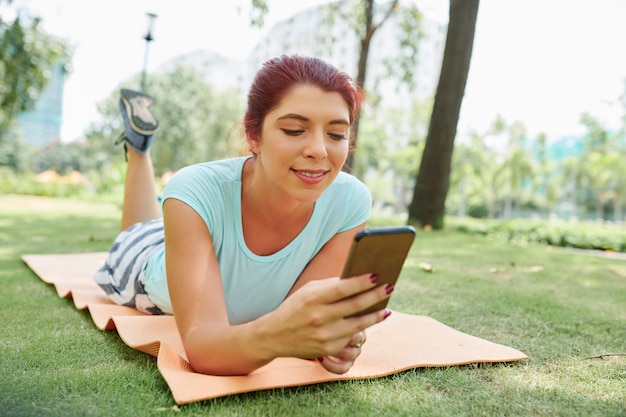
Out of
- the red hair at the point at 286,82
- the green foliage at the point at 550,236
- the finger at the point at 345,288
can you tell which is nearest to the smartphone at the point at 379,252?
the finger at the point at 345,288

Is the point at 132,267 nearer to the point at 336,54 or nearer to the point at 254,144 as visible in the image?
the point at 254,144

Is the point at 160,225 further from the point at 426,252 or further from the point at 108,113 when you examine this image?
the point at 108,113

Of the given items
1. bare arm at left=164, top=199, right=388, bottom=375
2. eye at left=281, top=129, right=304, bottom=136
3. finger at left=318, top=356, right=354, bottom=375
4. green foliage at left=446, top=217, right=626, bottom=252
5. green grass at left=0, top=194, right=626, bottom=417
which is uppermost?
eye at left=281, top=129, right=304, bottom=136

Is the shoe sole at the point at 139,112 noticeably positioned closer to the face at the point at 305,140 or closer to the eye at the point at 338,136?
the face at the point at 305,140

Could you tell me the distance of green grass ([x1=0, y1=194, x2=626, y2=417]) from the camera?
5.24 feet

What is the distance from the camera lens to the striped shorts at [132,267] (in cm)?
284

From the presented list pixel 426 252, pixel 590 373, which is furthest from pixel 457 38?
pixel 590 373

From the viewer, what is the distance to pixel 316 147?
1707 millimetres

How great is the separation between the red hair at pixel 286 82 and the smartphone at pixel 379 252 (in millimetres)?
653

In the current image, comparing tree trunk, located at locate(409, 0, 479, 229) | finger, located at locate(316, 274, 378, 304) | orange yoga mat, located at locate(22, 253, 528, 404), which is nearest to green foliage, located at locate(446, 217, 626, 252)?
tree trunk, located at locate(409, 0, 479, 229)

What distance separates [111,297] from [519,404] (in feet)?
7.71

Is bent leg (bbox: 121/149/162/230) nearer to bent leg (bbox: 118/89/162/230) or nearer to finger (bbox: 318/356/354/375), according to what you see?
bent leg (bbox: 118/89/162/230)

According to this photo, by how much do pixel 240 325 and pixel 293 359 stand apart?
50 cm

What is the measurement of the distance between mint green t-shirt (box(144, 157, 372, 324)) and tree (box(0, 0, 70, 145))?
12.1 meters
